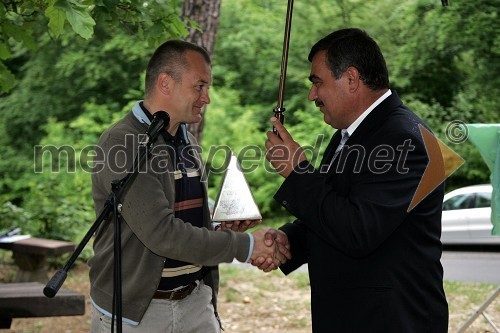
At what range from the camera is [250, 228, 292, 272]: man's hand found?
3381 millimetres

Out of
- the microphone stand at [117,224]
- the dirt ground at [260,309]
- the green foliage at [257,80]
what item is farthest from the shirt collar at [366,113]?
the green foliage at [257,80]

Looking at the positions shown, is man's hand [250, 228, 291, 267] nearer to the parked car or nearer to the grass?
the grass

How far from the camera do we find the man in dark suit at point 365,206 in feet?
9.23

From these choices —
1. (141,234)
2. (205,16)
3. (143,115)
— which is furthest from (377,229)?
(205,16)

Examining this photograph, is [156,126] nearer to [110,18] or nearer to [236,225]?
[236,225]

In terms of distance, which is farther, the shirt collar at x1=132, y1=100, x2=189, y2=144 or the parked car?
the parked car

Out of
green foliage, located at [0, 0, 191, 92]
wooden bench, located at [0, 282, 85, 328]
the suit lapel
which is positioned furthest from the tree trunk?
the suit lapel

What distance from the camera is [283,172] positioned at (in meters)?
3.07

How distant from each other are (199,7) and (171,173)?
319 cm

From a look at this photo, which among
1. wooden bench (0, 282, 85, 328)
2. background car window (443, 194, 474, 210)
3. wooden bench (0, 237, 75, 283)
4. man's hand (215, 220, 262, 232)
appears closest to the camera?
man's hand (215, 220, 262, 232)

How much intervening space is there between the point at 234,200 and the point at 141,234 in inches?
27.4

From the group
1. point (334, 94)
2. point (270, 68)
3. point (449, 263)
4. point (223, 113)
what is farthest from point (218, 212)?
point (270, 68)

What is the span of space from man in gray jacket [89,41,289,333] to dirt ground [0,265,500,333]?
3837 mm

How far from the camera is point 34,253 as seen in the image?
7.97 m
